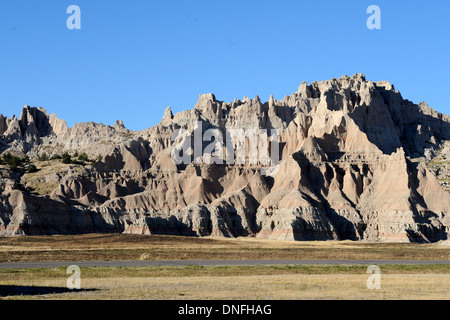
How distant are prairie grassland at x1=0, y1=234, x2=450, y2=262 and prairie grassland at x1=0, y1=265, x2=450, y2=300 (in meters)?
20.3

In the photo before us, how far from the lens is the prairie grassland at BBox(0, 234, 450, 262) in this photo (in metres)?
81.9

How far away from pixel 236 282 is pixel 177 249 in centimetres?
5171

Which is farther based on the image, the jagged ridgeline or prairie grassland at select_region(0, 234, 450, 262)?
the jagged ridgeline

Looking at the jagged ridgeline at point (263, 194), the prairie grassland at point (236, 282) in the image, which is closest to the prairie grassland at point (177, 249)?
the jagged ridgeline at point (263, 194)

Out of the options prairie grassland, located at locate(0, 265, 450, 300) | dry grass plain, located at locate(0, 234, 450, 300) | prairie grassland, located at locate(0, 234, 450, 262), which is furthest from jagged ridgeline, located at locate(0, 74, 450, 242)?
prairie grassland, located at locate(0, 265, 450, 300)

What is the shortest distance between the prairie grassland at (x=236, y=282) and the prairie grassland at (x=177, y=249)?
20.3 meters

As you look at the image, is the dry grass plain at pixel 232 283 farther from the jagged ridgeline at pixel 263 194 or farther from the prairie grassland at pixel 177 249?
the jagged ridgeline at pixel 263 194

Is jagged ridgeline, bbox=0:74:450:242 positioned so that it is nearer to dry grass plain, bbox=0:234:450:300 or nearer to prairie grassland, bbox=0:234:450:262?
prairie grassland, bbox=0:234:450:262

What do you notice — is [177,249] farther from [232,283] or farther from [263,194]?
[263,194]

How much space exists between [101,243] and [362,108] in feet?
342

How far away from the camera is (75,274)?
5256 centimetres

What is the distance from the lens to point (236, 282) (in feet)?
154

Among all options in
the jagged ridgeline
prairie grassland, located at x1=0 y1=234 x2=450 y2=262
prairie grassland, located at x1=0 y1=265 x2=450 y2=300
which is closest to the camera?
prairie grassland, located at x1=0 y1=265 x2=450 y2=300

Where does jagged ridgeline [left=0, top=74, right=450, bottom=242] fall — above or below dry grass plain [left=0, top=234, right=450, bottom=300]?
above
